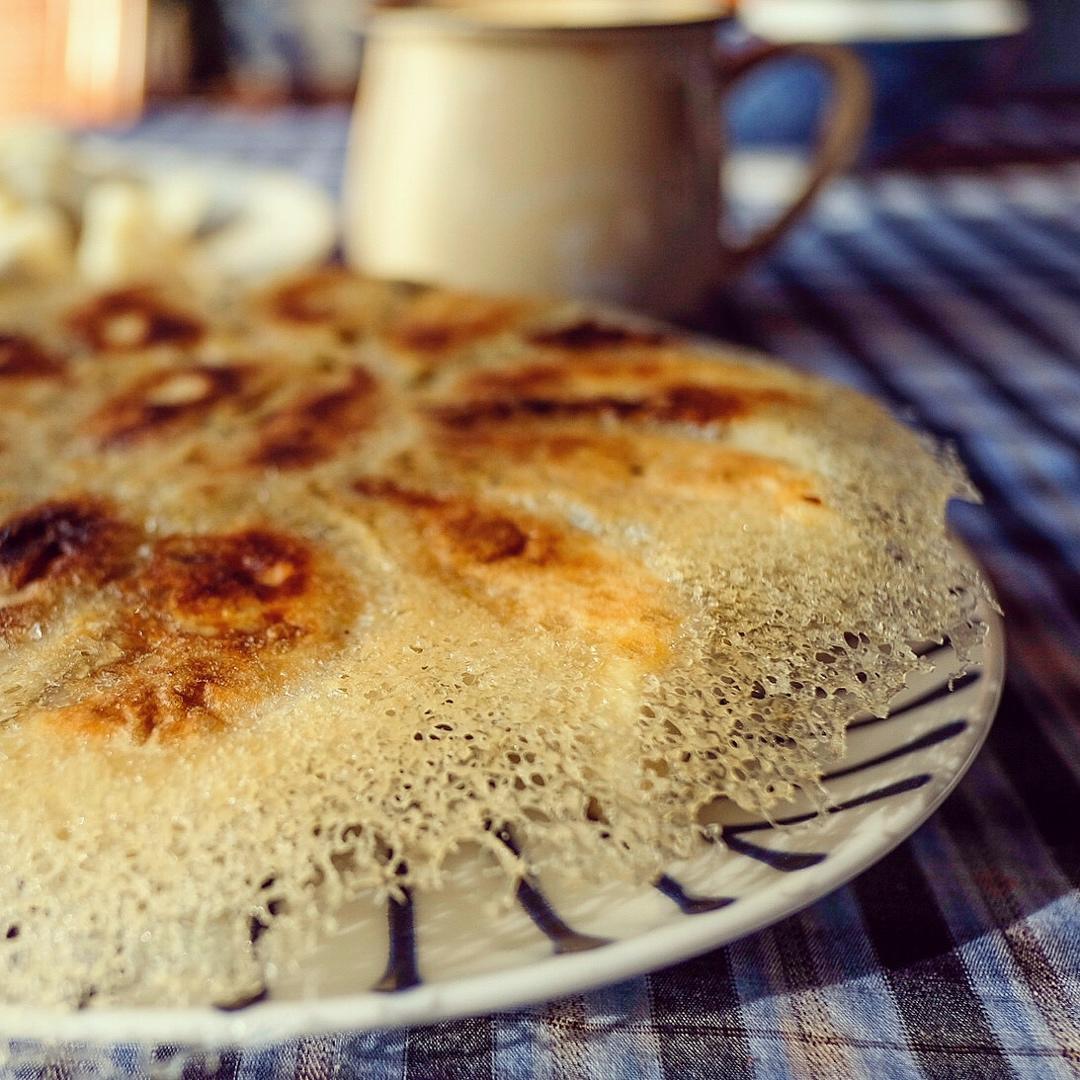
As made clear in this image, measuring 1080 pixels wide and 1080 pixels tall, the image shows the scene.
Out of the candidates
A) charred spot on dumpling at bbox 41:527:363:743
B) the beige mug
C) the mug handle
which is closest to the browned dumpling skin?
charred spot on dumpling at bbox 41:527:363:743

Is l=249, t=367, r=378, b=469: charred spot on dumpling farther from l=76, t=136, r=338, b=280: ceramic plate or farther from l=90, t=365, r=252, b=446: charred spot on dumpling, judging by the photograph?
l=76, t=136, r=338, b=280: ceramic plate

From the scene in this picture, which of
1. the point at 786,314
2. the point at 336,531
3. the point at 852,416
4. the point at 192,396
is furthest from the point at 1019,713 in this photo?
the point at 786,314

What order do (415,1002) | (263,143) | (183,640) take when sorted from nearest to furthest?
(415,1002) → (183,640) → (263,143)

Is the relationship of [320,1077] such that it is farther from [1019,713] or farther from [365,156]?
[365,156]

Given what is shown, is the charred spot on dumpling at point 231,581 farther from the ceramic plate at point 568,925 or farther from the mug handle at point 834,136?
the mug handle at point 834,136

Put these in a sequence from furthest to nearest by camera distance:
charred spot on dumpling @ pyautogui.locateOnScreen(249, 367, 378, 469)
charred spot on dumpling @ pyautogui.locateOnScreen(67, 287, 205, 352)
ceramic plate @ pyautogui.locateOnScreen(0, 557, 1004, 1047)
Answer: charred spot on dumpling @ pyautogui.locateOnScreen(67, 287, 205, 352) < charred spot on dumpling @ pyautogui.locateOnScreen(249, 367, 378, 469) < ceramic plate @ pyautogui.locateOnScreen(0, 557, 1004, 1047)

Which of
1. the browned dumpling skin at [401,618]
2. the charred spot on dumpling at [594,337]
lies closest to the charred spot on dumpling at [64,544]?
the browned dumpling skin at [401,618]

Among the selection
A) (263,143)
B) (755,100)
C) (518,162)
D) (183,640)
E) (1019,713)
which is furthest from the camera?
(263,143)
